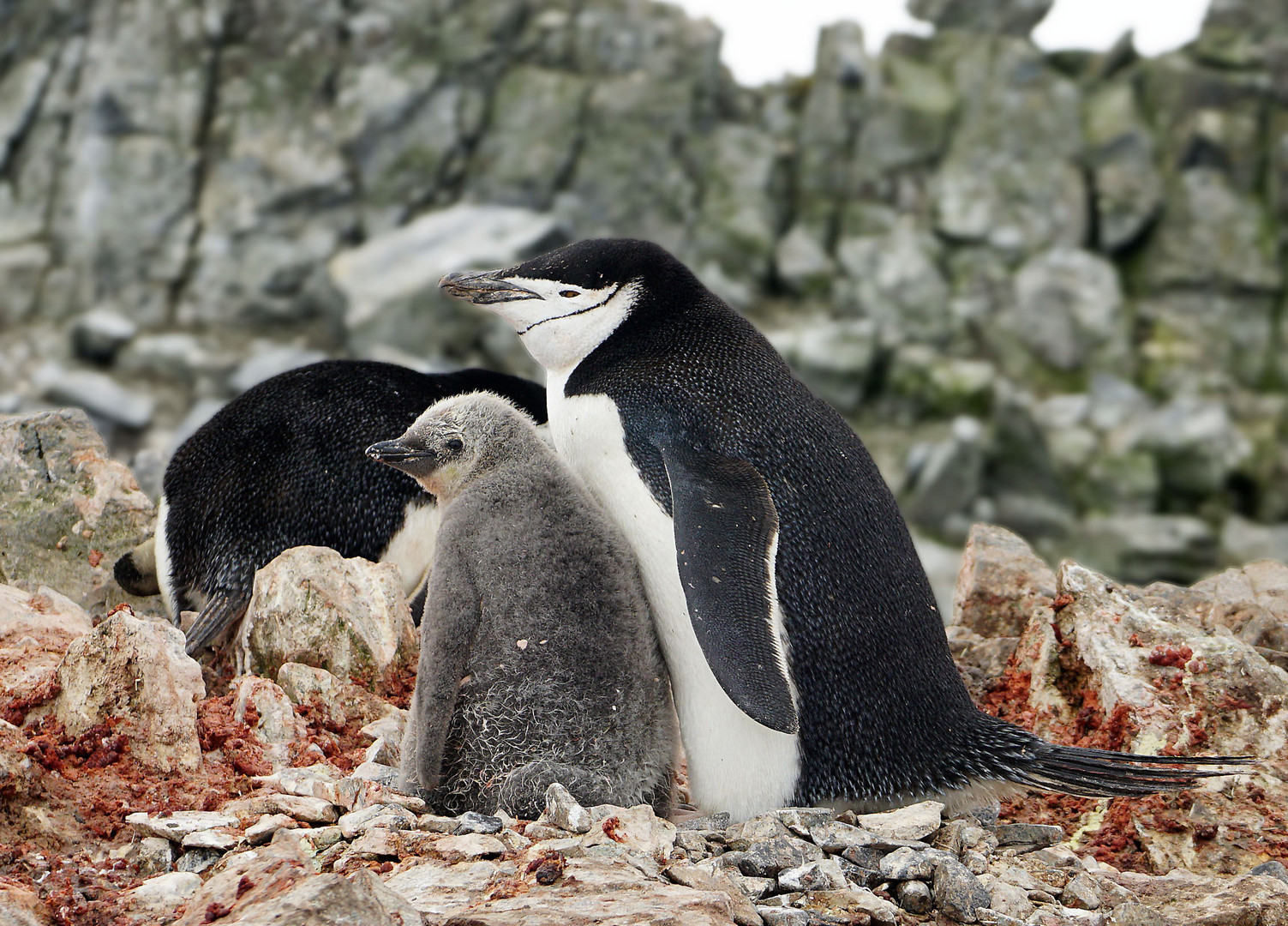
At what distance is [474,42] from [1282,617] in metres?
19.9

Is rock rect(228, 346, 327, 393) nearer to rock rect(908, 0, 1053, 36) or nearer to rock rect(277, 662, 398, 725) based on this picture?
rock rect(908, 0, 1053, 36)

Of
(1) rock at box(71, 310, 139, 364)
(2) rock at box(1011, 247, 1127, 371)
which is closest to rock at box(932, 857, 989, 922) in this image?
(1) rock at box(71, 310, 139, 364)

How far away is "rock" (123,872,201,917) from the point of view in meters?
2.04

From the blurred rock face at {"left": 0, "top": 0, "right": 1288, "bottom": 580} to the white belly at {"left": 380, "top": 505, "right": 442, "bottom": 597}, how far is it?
16.0 meters

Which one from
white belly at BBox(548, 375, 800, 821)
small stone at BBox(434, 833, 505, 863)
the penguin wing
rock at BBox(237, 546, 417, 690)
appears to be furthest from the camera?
rock at BBox(237, 546, 417, 690)

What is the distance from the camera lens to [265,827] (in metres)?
2.22

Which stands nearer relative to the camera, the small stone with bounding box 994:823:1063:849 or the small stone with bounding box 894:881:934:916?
the small stone with bounding box 894:881:934:916

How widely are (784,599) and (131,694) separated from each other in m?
1.37

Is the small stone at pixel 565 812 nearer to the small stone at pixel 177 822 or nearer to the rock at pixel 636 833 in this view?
the rock at pixel 636 833

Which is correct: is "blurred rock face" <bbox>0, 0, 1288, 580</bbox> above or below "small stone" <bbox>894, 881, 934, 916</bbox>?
above

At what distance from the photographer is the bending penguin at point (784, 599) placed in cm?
260

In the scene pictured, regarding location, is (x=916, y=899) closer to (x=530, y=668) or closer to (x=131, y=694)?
(x=530, y=668)

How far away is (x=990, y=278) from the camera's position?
22.4 m

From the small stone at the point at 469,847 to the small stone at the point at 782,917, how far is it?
46cm
